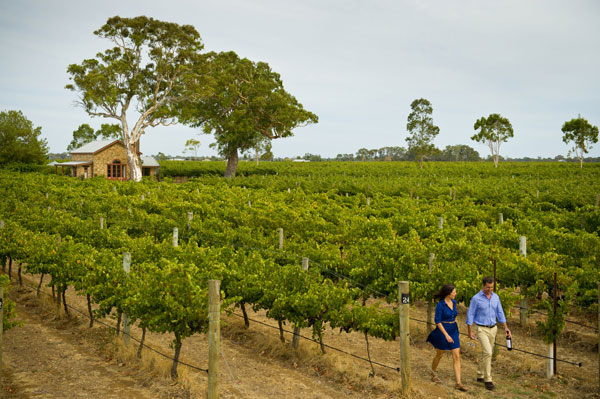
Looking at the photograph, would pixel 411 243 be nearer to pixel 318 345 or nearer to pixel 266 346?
pixel 318 345

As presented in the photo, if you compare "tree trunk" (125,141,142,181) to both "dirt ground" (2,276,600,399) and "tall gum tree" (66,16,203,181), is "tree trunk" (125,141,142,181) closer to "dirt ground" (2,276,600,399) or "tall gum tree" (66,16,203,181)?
"tall gum tree" (66,16,203,181)

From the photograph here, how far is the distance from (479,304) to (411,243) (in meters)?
4.67

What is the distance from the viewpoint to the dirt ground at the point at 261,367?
306 inches

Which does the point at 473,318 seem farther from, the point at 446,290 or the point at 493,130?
the point at 493,130

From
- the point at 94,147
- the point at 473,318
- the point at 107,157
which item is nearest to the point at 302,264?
the point at 473,318

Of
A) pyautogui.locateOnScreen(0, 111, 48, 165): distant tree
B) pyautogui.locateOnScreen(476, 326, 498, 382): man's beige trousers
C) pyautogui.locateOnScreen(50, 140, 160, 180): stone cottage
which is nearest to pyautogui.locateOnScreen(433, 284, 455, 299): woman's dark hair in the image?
pyautogui.locateOnScreen(476, 326, 498, 382): man's beige trousers

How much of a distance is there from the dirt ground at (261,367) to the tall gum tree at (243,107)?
3503cm

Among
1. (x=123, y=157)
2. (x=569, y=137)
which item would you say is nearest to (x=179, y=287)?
(x=123, y=157)

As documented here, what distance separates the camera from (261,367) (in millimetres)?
8930

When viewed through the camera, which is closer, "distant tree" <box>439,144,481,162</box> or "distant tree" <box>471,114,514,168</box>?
"distant tree" <box>471,114,514,168</box>

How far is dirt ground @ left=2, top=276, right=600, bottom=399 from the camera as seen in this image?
7.77 m

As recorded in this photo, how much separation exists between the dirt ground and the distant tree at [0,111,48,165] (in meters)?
51.5

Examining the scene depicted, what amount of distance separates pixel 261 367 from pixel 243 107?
3892 centimetres

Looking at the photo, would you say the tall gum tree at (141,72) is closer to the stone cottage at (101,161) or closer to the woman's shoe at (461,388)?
the stone cottage at (101,161)
